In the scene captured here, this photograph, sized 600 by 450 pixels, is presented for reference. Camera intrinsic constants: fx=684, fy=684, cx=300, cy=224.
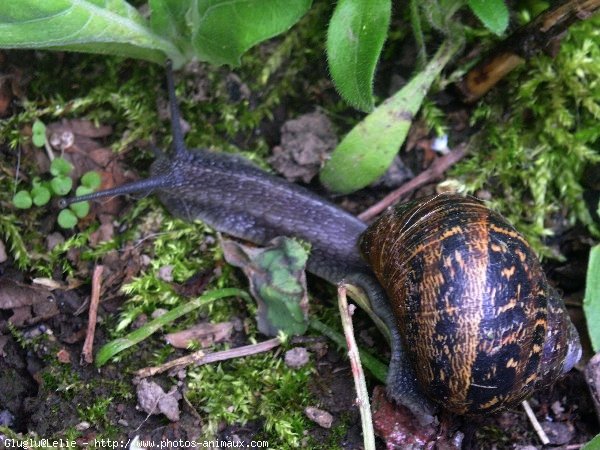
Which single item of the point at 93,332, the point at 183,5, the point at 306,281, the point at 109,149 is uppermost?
the point at 183,5

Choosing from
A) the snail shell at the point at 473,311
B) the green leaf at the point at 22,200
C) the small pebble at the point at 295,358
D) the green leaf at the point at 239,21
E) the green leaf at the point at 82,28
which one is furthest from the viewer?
the green leaf at the point at 22,200

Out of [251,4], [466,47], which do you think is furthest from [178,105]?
[466,47]

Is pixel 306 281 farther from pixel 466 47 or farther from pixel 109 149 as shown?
pixel 466 47

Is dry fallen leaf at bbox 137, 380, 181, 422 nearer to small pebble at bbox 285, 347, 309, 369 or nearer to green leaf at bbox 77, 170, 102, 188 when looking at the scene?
small pebble at bbox 285, 347, 309, 369

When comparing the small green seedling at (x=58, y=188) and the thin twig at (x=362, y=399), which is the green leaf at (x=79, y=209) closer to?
the small green seedling at (x=58, y=188)

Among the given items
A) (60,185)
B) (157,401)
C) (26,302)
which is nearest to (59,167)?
(60,185)

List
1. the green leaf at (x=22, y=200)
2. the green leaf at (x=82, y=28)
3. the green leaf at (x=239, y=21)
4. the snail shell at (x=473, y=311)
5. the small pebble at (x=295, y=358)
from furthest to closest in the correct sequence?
the green leaf at (x=22, y=200) < the small pebble at (x=295, y=358) < the green leaf at (x=239, y=21) < the green leaf at (x=82, y=28) < the snail shell at (x=473, y=311)

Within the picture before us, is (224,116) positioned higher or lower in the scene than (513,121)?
lower

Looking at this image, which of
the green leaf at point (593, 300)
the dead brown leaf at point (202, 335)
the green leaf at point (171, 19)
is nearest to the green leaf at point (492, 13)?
the green leaf at point (593, 300)
